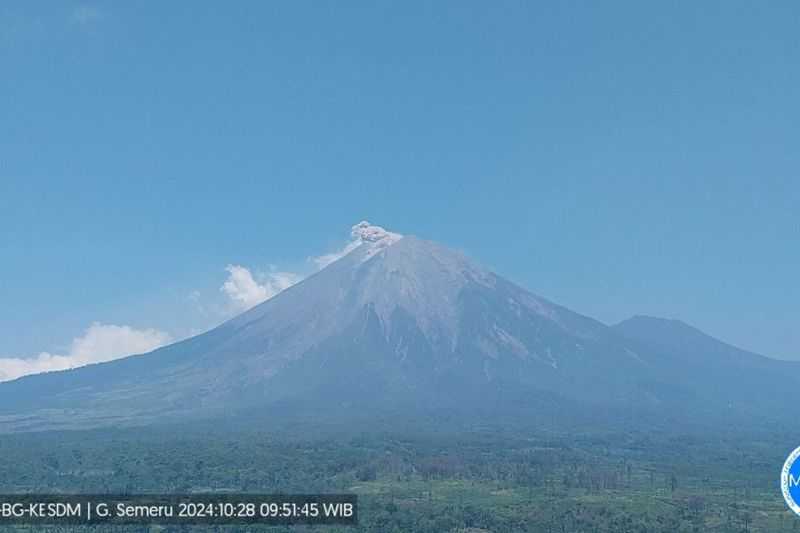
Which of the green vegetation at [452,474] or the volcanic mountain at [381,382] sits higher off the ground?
the volcanic mountain at [381,382]

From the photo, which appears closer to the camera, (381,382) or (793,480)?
(793,480)

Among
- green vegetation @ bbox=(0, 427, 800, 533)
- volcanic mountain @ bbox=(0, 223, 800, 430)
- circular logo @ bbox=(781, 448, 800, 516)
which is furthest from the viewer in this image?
volcanic mountain @ bbox=(0, 223, 800, 430)

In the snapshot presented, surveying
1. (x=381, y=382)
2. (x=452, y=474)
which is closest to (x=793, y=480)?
(x=452, y=474)

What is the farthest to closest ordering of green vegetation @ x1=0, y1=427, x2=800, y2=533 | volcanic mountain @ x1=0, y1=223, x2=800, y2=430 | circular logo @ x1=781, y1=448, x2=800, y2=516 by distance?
1. volcanic mountain @ x1=0, y1=223, x2=800, y2=430
2. green vegetation @ x1=0, y1=427, x2=800, y2=533
3. circular logo @ x1=781, y1=448, x2=800, y2=516

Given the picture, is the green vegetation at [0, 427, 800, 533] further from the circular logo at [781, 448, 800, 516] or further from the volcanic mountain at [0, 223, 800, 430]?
the volcanic mountain at [0, 223, 800, 430]

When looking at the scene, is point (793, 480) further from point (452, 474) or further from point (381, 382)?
point (381, 382)

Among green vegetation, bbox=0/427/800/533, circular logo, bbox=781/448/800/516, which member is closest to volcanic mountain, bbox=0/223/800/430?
green vegetation, bbox=0/427/800/533

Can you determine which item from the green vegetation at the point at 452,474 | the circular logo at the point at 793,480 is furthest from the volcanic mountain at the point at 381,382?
the circular logo at the point at 793,480

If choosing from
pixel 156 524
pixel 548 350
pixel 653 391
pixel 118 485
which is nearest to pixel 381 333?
pixel 548 350

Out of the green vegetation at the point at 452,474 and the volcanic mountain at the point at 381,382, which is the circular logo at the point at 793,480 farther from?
the volcanic mountain at the point at 381,382
